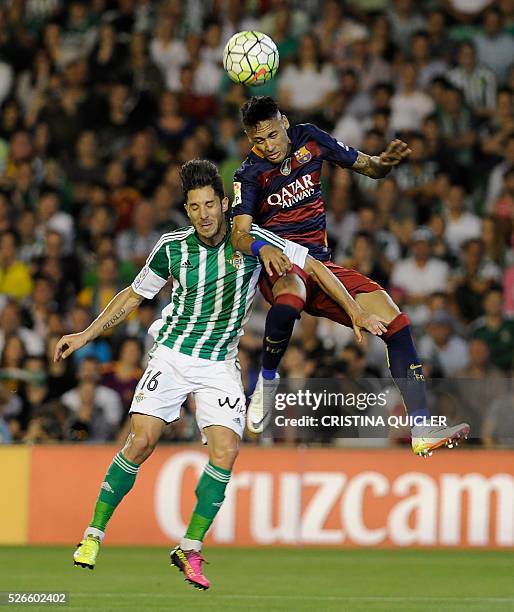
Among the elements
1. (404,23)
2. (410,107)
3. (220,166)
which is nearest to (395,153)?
(220,166)

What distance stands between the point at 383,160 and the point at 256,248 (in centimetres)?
110

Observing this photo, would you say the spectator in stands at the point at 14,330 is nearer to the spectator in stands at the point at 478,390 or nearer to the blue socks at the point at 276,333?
the spectator in stands at the point at 478,390

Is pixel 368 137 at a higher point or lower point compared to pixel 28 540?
higher

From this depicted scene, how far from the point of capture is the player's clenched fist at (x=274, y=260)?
972cm

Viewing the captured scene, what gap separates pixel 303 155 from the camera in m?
10.3

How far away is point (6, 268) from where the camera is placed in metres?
17.0

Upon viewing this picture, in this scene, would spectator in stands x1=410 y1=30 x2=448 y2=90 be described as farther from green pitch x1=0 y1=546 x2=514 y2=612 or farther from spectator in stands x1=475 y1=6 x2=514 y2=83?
green pitch x1=0 y1=546 x2=514 y2=612

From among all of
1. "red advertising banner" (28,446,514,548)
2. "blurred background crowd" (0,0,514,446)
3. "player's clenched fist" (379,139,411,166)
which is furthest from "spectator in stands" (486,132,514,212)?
"player's clenched fist" (379,139,411,166)

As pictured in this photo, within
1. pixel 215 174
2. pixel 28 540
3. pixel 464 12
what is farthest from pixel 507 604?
pixel 464 12

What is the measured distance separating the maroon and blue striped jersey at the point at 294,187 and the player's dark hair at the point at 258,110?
1.22ft

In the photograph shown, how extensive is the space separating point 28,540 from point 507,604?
574 cm

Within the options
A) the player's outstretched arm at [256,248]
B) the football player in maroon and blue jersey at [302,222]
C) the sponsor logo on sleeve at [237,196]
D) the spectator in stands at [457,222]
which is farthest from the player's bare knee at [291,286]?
the spectator in stands at [457,222]

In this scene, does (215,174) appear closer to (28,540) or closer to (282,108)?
(28,540)

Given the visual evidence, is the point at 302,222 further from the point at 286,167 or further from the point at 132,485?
the point at 132,485
